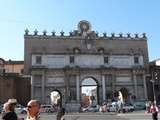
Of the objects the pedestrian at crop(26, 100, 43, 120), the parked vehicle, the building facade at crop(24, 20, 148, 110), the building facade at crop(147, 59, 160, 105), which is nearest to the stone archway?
the building facade at crop(24, 20, 148, 110)

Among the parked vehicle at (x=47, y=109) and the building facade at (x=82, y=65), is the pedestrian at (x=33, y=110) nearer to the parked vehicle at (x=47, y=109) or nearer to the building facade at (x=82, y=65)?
the parked vehicle at (x=47, y=109)

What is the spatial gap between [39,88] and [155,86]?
2358cm

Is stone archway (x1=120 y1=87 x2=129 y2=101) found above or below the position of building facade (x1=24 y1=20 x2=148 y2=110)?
below

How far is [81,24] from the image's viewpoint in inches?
2569

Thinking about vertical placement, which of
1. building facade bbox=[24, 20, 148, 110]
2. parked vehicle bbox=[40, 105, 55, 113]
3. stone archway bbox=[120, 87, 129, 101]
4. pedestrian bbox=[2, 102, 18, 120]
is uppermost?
building facade bbox=[24, 20, 148, 110]

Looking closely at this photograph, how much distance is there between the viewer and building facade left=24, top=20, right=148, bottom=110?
60656 mm

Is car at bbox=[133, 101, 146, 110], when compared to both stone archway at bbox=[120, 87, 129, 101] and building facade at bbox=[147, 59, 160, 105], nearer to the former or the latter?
stone archway at bbox=[120, 87, 129, 101]

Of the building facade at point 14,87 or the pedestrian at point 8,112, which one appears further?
the building facade at point 14,87

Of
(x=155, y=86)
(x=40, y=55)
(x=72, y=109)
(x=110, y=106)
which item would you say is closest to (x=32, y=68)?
(x=40, y=55)

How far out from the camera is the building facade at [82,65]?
60.7 metres

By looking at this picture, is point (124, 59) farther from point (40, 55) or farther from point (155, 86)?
point (40, 55)

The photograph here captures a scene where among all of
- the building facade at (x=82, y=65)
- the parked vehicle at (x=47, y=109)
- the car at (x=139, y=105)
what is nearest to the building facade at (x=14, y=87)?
the building facade at (x=82, y=65)

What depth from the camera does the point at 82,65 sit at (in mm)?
62438

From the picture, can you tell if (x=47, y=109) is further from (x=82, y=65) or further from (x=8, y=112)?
(x=8, y=112)
